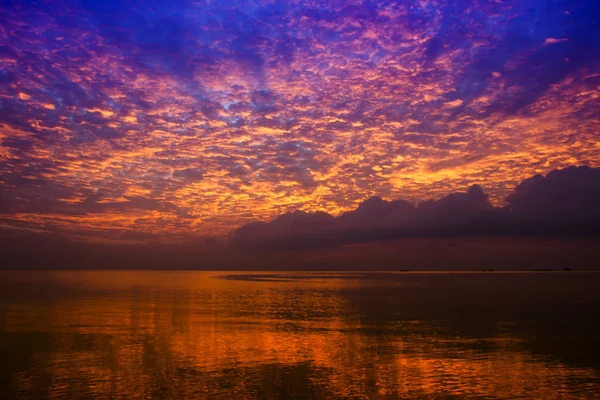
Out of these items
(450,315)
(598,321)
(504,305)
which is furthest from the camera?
(504,305)

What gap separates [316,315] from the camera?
65.6m

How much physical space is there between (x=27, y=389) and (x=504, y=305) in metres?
71.0

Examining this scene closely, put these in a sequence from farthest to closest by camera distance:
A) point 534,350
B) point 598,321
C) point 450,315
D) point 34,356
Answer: point 450,315 < point 598,321 < point 534,350 < point 34,356

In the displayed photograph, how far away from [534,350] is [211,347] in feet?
87.9

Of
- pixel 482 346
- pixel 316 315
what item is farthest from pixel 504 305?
pixel 482 346

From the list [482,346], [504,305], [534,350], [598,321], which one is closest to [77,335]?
[482,346]

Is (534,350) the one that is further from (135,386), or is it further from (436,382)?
(135,386)

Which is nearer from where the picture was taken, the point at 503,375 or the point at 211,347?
the point at 503,375

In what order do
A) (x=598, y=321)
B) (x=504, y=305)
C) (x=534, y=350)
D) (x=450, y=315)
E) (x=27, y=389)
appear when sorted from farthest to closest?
(x=504, y=305) → (x=450, y=315) → (x=598, y=321) → (x=534, y=350) → (x=27, y=389)

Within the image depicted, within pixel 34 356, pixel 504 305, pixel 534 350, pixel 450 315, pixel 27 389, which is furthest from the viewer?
pixel 504 305

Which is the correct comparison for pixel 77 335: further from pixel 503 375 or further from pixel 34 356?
pixel 503 375

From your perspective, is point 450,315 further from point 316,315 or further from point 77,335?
point 77,335

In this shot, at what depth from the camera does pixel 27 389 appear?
27.5 m

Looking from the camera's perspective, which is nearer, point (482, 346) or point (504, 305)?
point (482, 346)
